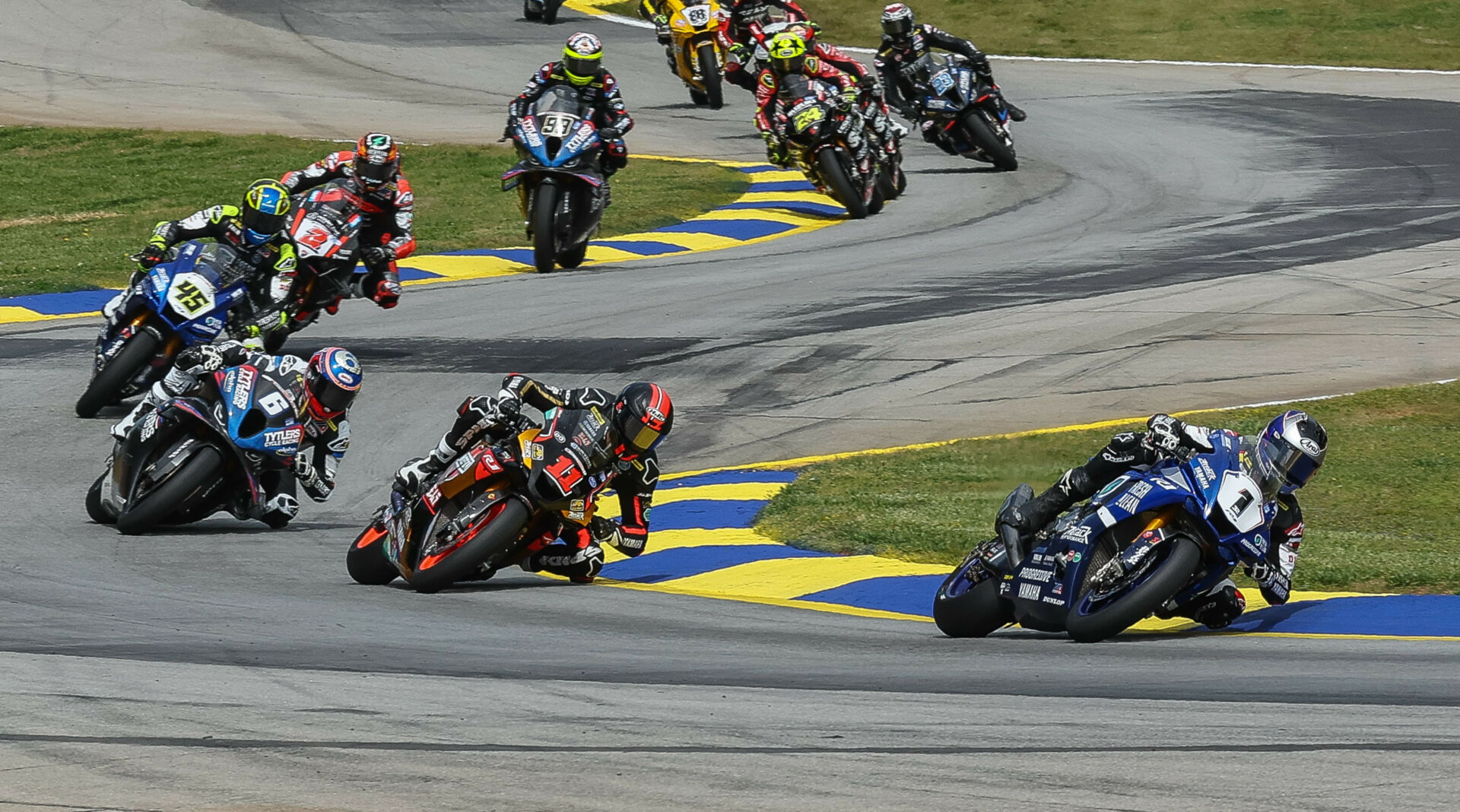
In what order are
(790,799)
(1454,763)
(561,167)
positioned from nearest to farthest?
(790,799) < (1454,763) < (561,167)

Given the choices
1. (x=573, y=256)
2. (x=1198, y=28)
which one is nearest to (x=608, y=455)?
(x=573, y=256)

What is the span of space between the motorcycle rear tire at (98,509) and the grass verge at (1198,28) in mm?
24443

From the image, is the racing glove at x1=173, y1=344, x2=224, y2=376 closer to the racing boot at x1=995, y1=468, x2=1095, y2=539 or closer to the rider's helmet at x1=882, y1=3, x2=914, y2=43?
the racing boot at x1=995, y1=468, x2=1095, y2=539

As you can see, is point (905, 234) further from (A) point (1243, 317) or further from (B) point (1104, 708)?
(B) point (1104, 708)

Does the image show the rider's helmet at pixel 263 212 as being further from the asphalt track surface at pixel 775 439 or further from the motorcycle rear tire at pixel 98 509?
the motorcycle rear tire at pixel 98 509

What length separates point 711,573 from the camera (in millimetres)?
10008

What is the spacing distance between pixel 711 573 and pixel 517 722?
400 centimetres

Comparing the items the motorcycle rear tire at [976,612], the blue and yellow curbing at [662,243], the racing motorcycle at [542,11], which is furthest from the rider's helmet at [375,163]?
the racing motorcycle at [542,11]

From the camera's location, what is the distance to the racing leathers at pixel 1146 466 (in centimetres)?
783

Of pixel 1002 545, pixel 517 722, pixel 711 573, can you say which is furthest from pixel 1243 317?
pixel 517 722

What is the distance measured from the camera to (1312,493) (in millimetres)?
11148

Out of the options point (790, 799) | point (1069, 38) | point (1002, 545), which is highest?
point (790, 799)

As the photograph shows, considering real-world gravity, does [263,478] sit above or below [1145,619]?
below

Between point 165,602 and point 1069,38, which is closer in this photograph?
point 165,602
